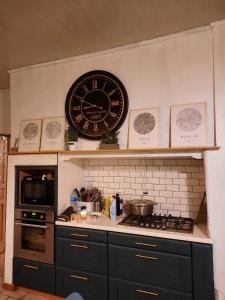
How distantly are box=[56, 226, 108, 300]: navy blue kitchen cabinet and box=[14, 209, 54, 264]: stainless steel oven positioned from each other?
119 millimetres

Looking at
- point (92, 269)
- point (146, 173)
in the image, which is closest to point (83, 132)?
point (146, 173)

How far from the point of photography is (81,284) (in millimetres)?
2188

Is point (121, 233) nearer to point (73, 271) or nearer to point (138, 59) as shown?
point (73, 271)

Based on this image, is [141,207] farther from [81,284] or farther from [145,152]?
[81,284]

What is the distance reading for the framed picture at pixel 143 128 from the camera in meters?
2.23

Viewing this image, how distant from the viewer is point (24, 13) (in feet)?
6.07

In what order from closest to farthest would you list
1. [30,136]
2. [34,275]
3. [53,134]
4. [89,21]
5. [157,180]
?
[89,21] → [34,275] → [157,180] → [53,134] → [30,136]

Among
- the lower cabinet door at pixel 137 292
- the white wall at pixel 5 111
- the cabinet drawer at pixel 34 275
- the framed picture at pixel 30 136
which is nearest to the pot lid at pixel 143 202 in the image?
the lower cabinet door at pixel 137 292

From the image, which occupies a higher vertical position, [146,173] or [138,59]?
[138,59]

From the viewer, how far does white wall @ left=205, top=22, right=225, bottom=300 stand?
5.82 feet

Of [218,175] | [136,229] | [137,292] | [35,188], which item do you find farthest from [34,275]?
[218,175]

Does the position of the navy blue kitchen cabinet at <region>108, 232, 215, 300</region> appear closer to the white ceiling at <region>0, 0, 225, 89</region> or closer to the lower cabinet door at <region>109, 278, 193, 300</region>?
the lower cabinet door at <region>109, 278, 193, 300</region>

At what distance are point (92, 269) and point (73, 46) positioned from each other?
230 cm

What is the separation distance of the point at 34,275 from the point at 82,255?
2.26ft
